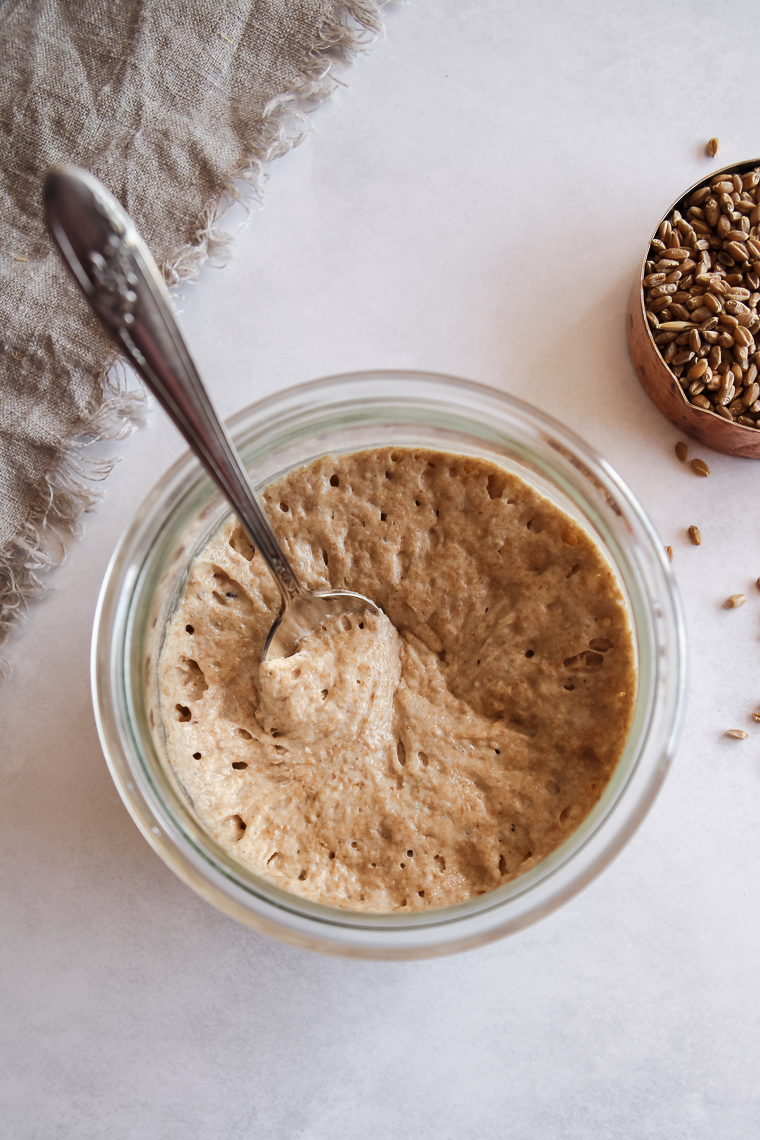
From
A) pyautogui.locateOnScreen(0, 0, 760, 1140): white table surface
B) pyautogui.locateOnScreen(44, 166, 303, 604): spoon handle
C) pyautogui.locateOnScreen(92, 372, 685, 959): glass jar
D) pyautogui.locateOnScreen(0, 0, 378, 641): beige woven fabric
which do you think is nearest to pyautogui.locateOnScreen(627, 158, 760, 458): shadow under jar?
pyautogui.locateOnScreen(0, 0, 760, 1140): white table surface

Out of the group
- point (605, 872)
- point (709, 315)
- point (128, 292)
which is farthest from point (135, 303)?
point (605, 872)

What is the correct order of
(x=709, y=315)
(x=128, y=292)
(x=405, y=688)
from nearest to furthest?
(x=128, y=292), (x=405, y=688), (x=709, y=315)

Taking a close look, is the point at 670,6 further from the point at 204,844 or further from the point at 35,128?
the point at 204,844

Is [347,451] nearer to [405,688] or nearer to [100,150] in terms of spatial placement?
[405,688]

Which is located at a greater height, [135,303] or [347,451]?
[135,303]

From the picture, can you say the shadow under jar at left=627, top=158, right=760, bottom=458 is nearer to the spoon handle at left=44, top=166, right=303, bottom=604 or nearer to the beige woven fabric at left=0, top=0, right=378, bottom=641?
the beige woven fabric at left=0, top=0, right=378, bottom=641

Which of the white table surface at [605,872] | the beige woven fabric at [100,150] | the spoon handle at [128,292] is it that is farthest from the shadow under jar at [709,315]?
the spoon handle at [128,292]

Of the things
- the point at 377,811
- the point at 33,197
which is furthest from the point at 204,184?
the point at 377,811
